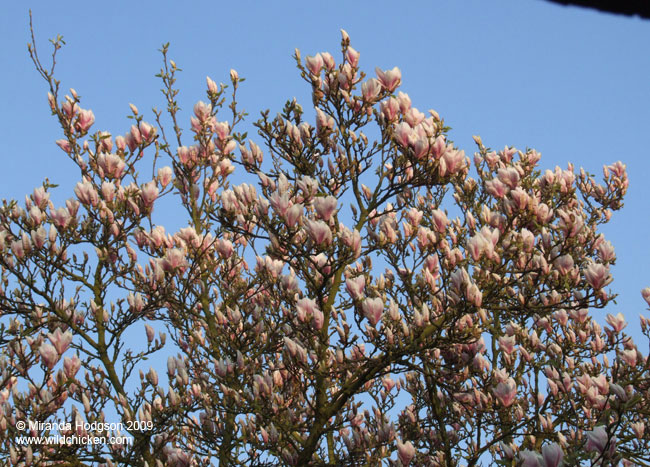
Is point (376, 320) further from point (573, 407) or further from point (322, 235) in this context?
point (573, 407)

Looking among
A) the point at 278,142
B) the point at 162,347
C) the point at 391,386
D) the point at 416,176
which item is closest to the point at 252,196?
the point at 278,142

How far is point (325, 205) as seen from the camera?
5.77m

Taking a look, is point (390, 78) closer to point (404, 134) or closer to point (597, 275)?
point (404, 134)

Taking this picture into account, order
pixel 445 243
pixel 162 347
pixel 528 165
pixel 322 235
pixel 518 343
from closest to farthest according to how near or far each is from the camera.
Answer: pixel 322 235 < pixel 445 243 < pixel 162 347 < pixel 518 343 < pixel 528 165

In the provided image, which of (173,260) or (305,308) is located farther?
(173,260)

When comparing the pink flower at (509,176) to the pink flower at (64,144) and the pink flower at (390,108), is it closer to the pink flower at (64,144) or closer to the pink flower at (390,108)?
the pink flower at (390,108)

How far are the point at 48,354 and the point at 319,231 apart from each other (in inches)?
116

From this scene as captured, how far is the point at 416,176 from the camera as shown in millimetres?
6523

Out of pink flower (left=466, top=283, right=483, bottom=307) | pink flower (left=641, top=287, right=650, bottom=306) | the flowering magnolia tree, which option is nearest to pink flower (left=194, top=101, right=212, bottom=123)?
the flowering magnolia tree

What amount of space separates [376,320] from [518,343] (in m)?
3.98

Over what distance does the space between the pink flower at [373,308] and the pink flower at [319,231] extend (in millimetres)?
638

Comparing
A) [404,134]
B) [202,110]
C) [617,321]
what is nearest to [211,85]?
[202,110]

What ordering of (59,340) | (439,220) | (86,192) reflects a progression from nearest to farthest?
(439,220) → (59,340) → (86,192)

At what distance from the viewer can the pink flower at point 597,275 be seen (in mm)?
5730
